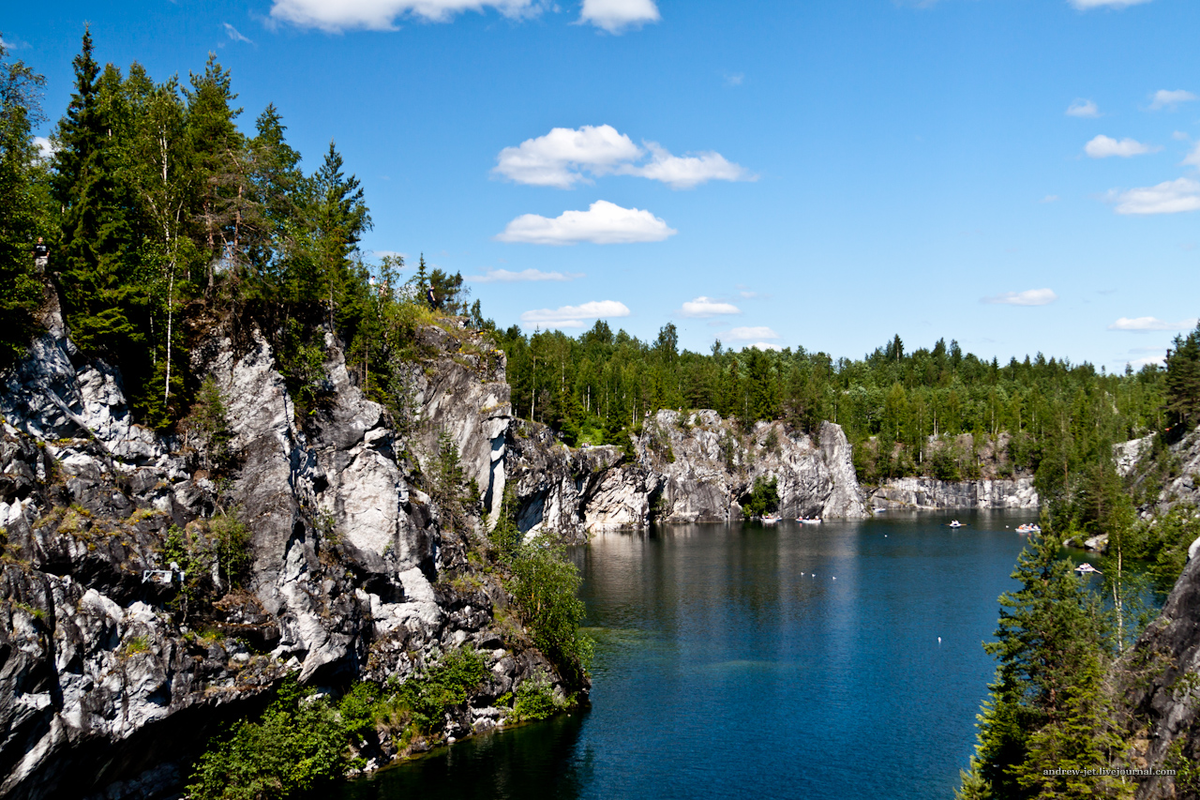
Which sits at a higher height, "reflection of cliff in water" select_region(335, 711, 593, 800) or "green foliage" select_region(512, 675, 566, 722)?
"green foliage" select_region(512, 675, 566, 722)

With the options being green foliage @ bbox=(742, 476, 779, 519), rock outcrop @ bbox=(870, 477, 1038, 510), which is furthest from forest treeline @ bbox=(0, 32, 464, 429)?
rock outcrop @ bbox=(870, 477, 1038, 510)

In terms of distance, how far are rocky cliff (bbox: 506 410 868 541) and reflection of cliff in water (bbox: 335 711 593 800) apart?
2291 inches

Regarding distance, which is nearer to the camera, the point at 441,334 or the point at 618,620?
the point at 618,620

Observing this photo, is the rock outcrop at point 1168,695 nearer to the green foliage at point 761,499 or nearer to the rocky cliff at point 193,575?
the rocky cliff at point 193,575

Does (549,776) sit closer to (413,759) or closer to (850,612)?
(413,759)

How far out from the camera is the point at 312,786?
3622 cm

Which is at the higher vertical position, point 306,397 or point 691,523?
point 306,397

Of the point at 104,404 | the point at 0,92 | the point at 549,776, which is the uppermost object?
the point at 0,92

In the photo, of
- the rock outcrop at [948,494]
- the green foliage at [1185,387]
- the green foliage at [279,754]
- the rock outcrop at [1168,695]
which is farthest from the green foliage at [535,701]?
the rock outcrop at [948,494]

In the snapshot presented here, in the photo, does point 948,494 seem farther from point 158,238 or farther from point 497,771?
point 158,238

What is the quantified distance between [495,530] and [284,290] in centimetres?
2483

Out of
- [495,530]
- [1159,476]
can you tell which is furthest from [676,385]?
[495,530]

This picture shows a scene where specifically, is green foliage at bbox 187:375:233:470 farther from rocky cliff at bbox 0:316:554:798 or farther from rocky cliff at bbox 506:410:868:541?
rocky cliff at bbox 506:410:868:541

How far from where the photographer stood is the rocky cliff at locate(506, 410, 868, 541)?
11212 centimetres
